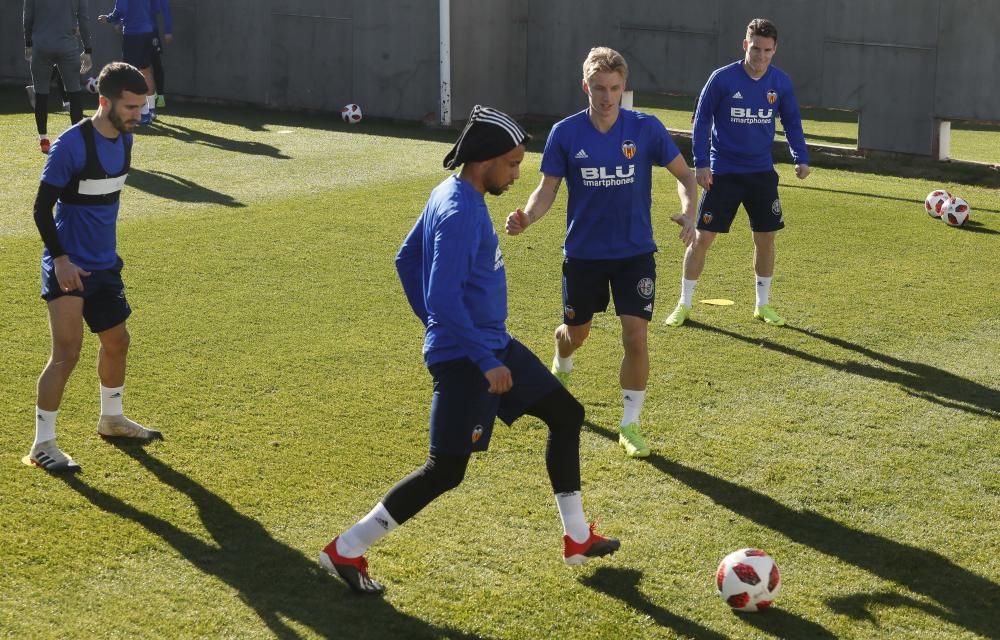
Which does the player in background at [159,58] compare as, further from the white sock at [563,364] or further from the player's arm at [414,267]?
the player's arm at [414,267]

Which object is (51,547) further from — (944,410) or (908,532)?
(944,410)

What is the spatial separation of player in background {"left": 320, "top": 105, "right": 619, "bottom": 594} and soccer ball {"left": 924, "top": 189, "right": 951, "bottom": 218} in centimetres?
949

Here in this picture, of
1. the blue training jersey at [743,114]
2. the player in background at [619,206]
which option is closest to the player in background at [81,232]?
the player in background at [619,206]

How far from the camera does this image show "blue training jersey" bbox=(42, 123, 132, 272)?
6.91 meters

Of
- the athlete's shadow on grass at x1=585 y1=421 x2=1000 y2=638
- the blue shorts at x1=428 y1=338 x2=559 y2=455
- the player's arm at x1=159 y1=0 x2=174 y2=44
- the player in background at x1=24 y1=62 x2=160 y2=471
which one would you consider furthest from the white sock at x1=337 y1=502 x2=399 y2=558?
the player's arm at x1=159 y1=0 x2=174 y2=44

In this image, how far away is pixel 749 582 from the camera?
561cm

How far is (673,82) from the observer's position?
64.2 feet

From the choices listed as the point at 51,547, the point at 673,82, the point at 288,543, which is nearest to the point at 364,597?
the point at 288,543

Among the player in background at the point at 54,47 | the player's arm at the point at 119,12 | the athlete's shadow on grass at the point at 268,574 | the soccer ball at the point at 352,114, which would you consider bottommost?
the athlete's shadow on grass at the point at 268,574

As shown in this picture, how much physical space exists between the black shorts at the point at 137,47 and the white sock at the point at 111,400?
532 inches

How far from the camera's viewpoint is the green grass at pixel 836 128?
1912 cm

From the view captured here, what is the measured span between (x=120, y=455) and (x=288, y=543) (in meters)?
1.59

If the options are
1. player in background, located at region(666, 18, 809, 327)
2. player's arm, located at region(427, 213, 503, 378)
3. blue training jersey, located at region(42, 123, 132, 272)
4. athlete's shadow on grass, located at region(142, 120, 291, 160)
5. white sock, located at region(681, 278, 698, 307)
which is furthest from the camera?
athlete's shadow on grass, located at region(142, 120, 291, 160)

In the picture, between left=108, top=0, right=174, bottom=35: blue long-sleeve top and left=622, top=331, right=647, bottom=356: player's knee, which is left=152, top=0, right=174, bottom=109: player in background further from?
left=622, top=331, right=647, bottom=356: player's knee
